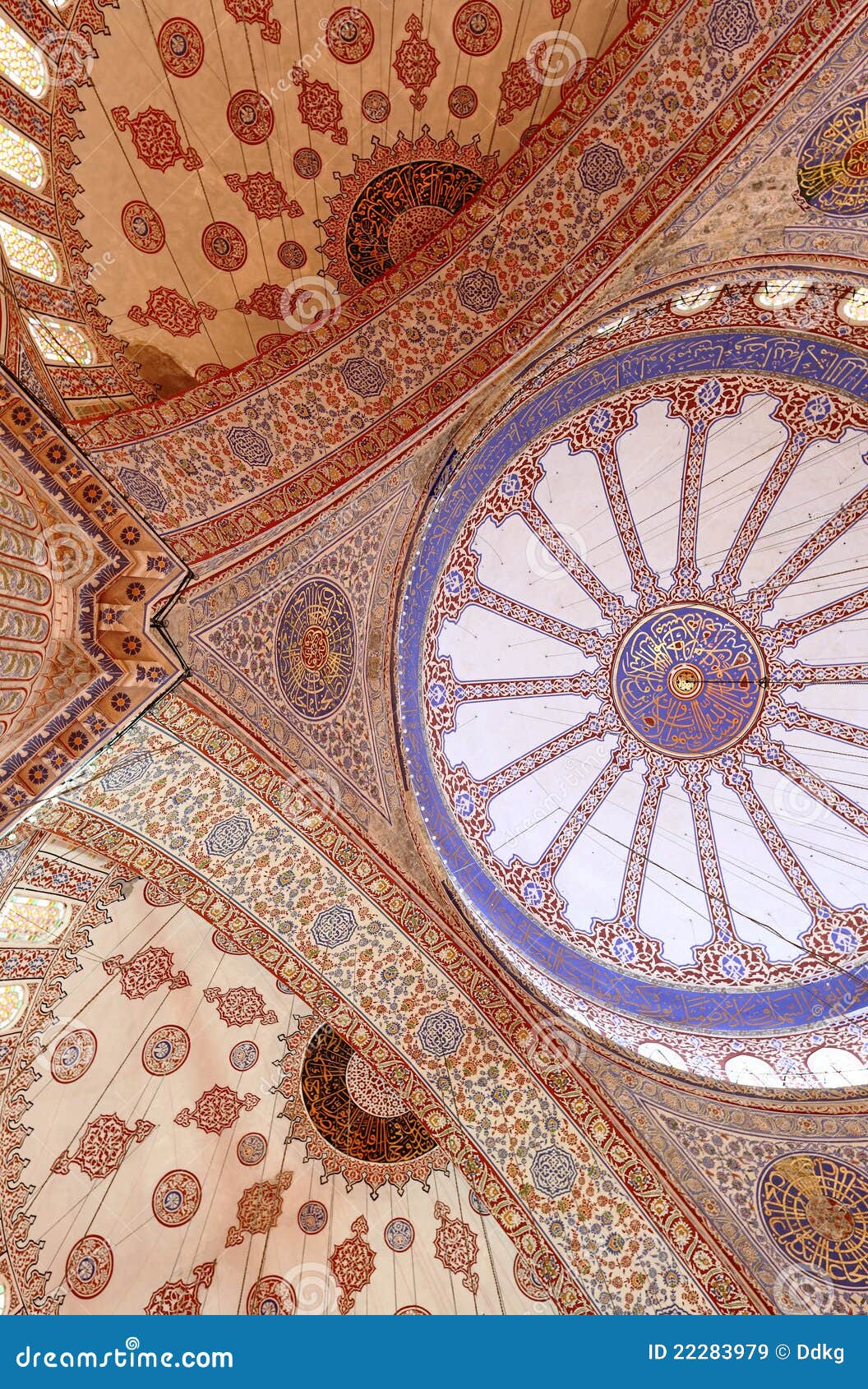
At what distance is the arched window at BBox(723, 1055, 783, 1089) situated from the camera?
521 centimetres

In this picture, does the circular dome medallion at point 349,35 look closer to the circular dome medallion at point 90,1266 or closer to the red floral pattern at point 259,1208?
the red floral pattern at point 259,1208

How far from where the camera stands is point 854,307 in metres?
4.73

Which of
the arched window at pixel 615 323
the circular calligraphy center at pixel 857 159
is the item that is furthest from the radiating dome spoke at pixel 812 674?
the circular calligraphy center at pixel 857 159

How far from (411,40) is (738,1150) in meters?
6.72

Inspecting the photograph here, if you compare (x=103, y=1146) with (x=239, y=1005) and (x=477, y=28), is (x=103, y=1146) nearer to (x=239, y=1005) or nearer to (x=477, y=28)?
(x=239, y=1005)

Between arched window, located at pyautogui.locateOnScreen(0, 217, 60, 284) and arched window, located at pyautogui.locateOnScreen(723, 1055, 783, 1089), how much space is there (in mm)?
6367

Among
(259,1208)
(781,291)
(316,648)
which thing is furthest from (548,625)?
(259,1208)

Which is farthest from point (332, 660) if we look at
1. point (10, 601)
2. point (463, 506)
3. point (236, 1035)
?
point (236, 1035)

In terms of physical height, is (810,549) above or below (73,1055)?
above

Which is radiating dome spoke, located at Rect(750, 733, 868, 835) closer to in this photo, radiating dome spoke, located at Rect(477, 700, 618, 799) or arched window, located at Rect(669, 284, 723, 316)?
radiating dome spoke, located at Rect(477, 700, 618, 799)

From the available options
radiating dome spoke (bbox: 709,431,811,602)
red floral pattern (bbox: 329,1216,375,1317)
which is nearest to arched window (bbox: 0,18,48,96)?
radiating dome spoke (bbox: 709,431,811,602)

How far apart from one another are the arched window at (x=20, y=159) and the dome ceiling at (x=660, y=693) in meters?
3.08

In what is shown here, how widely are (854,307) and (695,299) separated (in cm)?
94

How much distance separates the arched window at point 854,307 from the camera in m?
4.53
